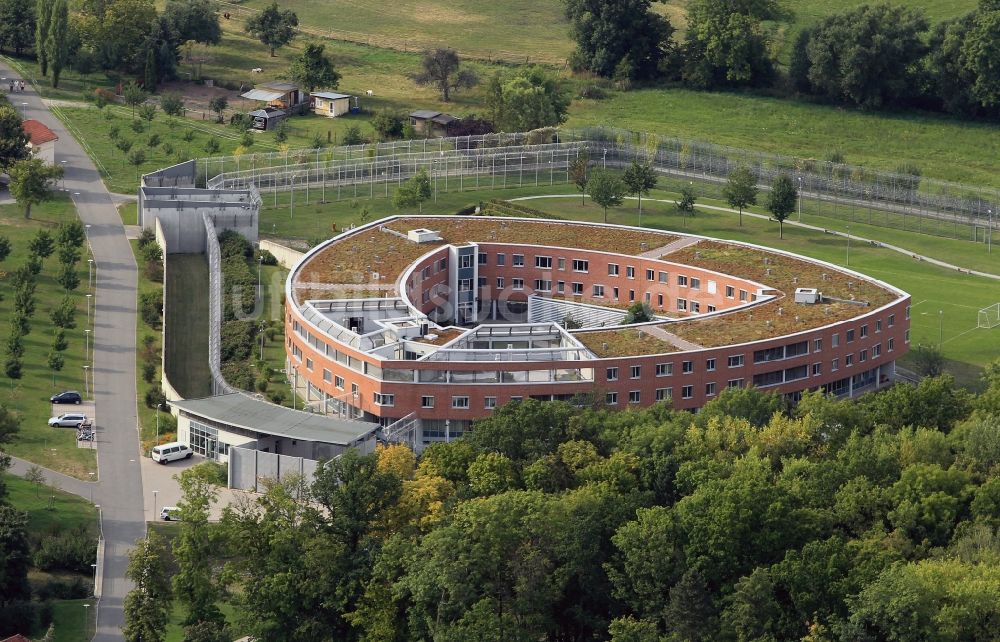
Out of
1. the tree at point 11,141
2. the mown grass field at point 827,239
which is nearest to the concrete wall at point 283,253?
the mown grass field at point 827,239

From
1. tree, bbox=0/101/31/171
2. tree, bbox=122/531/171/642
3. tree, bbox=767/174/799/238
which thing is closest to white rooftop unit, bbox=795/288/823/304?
tree, bbox=767/174/799/238

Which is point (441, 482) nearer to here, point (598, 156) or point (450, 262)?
point (450, 262)

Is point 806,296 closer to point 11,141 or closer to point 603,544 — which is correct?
point 603,544

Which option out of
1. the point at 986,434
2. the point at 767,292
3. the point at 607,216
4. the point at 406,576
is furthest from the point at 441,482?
the point at 607,216

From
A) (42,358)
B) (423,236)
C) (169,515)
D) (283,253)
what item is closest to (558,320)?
(423,236)

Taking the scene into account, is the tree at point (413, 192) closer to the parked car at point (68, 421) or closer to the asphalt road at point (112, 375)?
the asphalt road at point (112, 375)

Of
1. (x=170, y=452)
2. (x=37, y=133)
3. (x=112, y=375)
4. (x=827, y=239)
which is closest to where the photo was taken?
(x=170, y=452)

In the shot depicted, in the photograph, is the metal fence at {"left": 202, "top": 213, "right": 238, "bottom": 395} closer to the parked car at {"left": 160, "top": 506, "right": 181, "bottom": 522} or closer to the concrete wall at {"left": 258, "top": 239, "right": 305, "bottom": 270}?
the concrete wall at {"left": 258, "top": 239, "right": 305, "bottom": 270}
